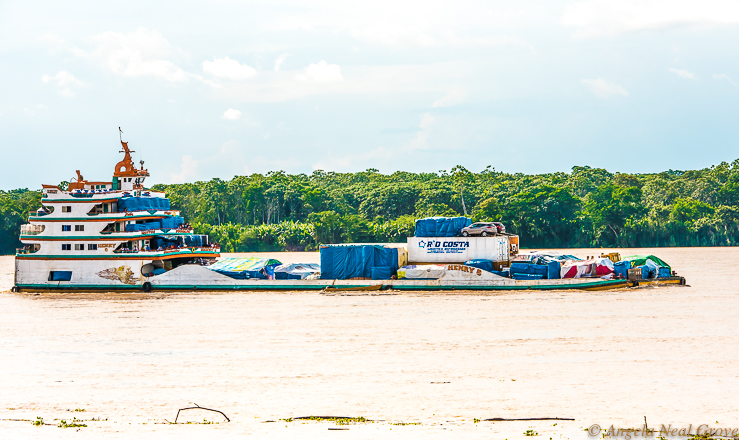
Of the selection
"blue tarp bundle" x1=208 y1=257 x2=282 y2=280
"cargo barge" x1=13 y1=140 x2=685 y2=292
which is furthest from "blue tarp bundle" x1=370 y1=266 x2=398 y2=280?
"blue tarp bundle" x1=208 y1=257 x2=282 y2=280

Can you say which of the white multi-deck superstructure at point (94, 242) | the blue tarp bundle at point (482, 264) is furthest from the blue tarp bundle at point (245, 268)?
the blue tarp bundle at point (482, 264)

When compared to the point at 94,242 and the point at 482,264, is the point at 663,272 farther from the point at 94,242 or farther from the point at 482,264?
the point at 94,242

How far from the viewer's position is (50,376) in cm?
2261

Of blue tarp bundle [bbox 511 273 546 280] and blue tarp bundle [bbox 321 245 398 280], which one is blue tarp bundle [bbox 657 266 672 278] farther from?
blue tarp bundle [bbox 321 245 398 280]

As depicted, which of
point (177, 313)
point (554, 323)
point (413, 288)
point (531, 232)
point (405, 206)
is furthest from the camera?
point (405, 206)

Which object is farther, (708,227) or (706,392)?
(708,227)

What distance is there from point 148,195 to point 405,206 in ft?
243

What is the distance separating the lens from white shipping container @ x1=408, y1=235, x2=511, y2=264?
46.6m

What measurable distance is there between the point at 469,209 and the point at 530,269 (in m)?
73.7

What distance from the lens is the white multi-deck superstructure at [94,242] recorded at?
4866cm

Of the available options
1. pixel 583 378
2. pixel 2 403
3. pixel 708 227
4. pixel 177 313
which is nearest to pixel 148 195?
pixel 177 313

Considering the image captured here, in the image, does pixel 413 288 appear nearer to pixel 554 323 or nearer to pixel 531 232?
pixel 554 323

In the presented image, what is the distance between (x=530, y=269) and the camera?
4556 centimetres

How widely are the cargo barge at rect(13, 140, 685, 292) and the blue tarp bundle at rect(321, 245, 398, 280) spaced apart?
6cm
